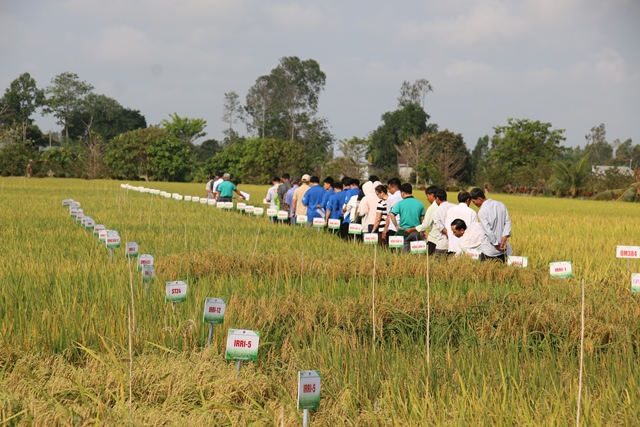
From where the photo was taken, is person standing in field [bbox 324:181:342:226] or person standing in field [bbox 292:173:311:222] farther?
person standing in field [bbox 292:173:311:222]

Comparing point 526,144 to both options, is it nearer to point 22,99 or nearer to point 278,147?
point 278,147

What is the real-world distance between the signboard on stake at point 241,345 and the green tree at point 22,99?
249 ft

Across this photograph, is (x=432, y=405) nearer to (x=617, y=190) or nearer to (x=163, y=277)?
(x=163, y=277)

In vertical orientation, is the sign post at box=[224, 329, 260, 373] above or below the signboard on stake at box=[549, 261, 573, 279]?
below

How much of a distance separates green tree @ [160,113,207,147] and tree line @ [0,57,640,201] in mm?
85

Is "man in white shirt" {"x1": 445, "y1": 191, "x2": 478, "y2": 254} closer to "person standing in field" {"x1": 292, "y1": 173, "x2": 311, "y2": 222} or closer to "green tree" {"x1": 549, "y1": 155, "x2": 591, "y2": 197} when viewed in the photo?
"person standing in field" {"x1": 292, "y1": 173, "x2": 311, "y2": 222}

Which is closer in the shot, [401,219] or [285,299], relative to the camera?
[285,299]

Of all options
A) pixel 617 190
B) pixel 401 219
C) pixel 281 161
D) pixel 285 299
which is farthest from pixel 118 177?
pixel 285 299

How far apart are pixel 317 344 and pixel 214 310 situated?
0.71 metres

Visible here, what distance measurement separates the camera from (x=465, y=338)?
4645 mm

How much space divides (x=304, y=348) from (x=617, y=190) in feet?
117

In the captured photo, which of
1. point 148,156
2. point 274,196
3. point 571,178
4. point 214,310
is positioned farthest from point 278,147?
point 214,310

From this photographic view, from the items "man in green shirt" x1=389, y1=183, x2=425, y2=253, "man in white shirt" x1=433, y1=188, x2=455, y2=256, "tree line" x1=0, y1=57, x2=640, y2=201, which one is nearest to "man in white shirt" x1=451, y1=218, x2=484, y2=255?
"man in white shirt" x1=433, y1=188, x2=455, y2=256

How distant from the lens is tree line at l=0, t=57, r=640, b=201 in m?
50.5
